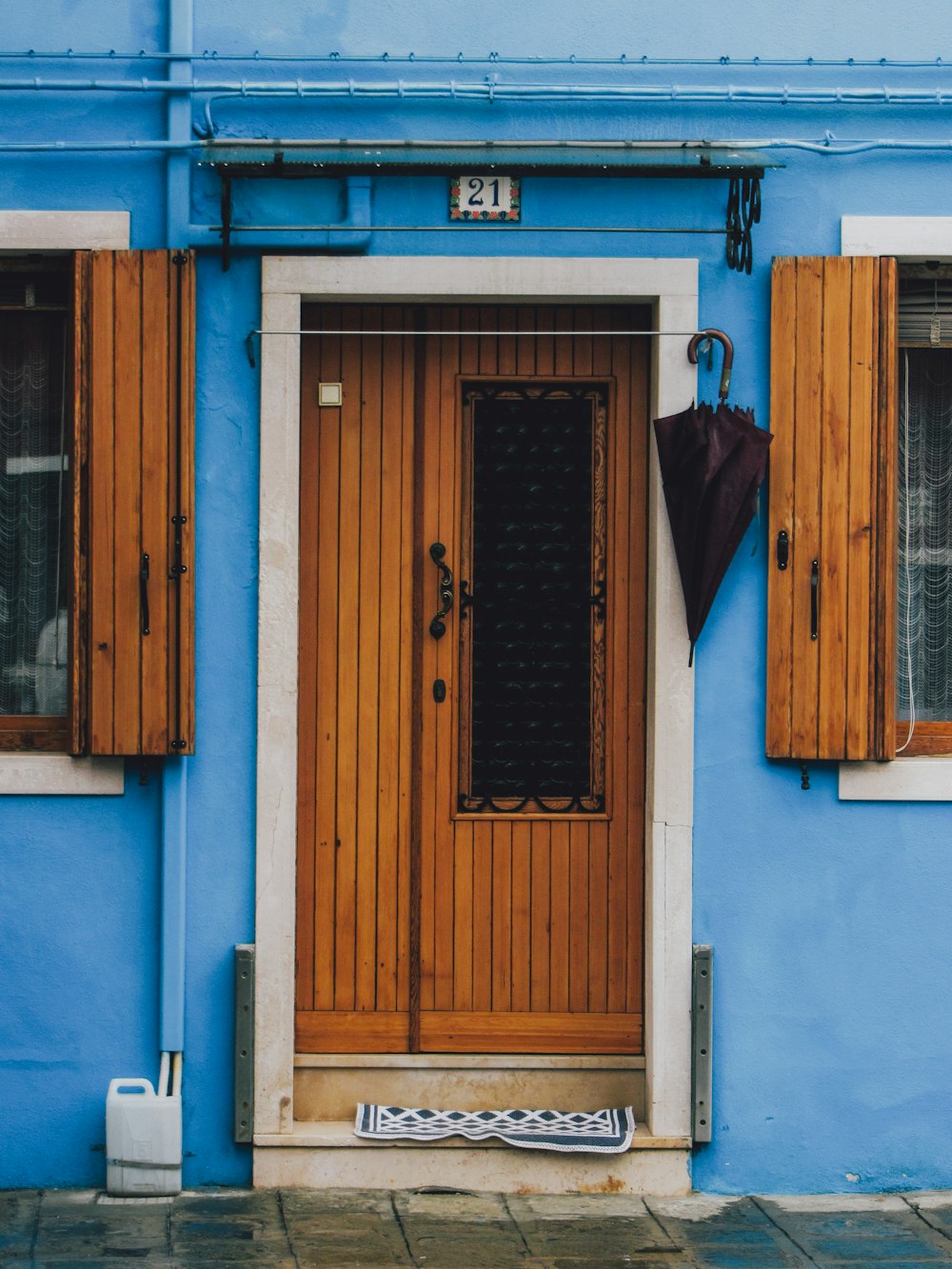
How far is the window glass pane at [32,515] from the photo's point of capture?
530cm

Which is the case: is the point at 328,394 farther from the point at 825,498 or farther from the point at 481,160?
the point at 825,498

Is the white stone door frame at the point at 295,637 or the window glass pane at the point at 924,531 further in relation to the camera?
the window glass pane at the point at 924,531

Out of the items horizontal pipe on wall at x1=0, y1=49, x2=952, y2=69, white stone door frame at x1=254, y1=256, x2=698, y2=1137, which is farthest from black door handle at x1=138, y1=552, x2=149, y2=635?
horizontal pipe on wall at x1=0, y1=49, x2=952, y2=69

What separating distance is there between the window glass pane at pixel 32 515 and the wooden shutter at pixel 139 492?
0.28 m

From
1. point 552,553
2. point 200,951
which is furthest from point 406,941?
point 552,553

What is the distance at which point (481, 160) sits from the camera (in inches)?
195

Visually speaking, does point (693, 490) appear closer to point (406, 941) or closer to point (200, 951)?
point (406, 941)

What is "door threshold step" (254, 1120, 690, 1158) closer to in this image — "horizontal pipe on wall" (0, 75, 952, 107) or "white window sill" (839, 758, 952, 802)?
"white window sill" (839, 758, 952, 802)

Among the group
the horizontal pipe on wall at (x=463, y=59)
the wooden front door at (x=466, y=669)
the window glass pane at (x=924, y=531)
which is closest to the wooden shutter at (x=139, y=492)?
the wooden front door at (x=466, y=669)

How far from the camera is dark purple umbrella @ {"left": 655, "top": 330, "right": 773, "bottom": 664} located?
198 inches

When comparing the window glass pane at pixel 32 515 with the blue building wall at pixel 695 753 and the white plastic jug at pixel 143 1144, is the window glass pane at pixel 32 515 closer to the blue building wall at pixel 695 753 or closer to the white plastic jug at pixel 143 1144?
the blue building wall at pixel 695 753

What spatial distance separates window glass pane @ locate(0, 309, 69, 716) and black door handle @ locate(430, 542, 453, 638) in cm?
126

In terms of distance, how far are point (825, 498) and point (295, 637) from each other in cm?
182

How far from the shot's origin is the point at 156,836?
16.9ft
